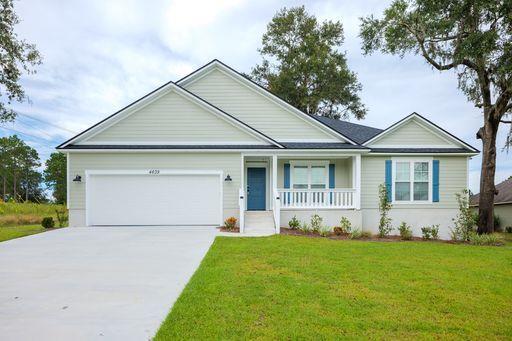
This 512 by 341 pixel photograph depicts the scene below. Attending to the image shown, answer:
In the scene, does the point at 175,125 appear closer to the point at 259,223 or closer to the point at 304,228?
the point at 259,223

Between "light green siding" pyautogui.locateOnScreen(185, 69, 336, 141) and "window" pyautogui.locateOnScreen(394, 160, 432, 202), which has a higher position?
"light green siding" pyautogui.locateOnScreen(185, 69, 336, 141)

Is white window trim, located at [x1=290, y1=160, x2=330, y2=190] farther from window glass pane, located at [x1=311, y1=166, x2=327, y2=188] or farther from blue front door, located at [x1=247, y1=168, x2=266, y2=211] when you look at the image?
blue front door, located at [x1=247, y1=168, x2=266, y2=211]

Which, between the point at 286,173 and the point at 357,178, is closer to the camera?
the point at 357,178

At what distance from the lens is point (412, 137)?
49.1 ft

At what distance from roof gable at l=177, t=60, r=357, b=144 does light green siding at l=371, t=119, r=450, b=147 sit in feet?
7.29

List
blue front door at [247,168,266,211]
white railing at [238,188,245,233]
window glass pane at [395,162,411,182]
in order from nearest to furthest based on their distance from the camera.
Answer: white railing at [238,188,245,233] → window glass pane at [395,162,411,182] → blue front door at [247,168,266,211]

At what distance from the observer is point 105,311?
4.59 metres

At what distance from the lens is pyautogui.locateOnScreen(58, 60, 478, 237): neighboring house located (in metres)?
13.6

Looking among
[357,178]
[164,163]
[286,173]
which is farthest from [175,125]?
[357,178]

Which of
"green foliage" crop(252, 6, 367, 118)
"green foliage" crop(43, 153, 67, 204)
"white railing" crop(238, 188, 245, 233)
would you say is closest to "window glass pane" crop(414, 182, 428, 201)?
"white railing" crop(238, 188, 245, 233)

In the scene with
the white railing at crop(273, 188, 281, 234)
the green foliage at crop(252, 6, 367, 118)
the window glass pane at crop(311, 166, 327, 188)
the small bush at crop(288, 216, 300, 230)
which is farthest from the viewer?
the green foliage at crop(252, 6, 367, 118)

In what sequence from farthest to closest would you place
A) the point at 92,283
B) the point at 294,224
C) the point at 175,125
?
the point at 175,125 → the point at 294,224 → the point at 92,283

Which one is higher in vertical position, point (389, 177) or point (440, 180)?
point (389, 177)

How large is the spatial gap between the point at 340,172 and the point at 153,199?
27.9 feet
